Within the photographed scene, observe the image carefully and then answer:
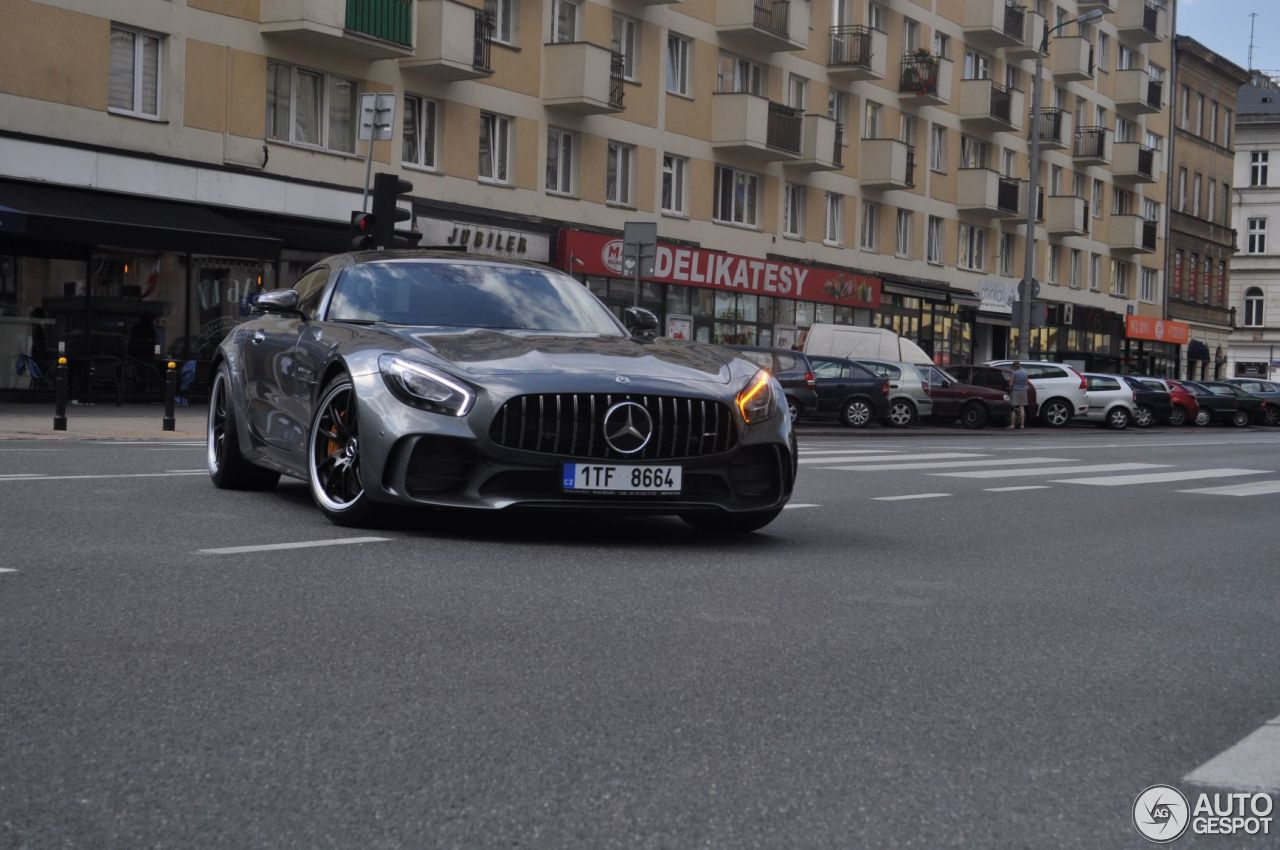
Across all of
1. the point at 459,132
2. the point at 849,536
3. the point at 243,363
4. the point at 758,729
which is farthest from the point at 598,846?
the point at 459,132

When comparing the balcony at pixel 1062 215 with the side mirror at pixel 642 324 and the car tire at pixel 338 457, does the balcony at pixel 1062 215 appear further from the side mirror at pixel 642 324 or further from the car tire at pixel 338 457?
the car tire at pixel 338 457

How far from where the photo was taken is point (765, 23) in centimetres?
4053

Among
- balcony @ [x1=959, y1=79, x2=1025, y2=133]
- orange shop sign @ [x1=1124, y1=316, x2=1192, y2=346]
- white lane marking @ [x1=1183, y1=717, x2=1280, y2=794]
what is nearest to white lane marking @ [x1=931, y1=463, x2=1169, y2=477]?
white lane marking @ [x1=1183, y1=717, x2=1280, y2=794]

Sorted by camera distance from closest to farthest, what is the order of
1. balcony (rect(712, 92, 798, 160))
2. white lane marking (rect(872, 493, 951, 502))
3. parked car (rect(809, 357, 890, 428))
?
white lane marking (rect(872, 493, 951, 502)) → parked car (rect(809, 357, 890, 428)) → balcony (rect(712, 92, 798, 160))

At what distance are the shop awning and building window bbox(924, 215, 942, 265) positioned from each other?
93.2 feet

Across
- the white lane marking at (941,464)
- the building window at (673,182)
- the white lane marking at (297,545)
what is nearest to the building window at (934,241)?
the building window at (673,182)

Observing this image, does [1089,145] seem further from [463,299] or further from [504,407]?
[504,407]

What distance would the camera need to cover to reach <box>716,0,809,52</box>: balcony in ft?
131

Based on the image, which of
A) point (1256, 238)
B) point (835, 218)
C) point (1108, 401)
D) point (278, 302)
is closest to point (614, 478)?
point (278, 302)

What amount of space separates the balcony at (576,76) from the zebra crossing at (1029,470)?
582 inches

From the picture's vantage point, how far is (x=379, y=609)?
568cm

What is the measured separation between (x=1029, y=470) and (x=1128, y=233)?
167 ft

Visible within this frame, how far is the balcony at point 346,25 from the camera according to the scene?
27781 millimetres

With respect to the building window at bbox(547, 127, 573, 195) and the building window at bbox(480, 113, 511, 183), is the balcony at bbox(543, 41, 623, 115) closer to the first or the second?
the building window at bbox(547, 127, 573, 195)
